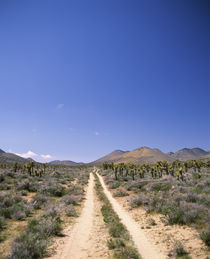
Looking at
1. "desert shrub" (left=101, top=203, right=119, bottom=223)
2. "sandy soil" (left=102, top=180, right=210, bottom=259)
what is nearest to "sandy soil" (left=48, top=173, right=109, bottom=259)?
"desert shrub" (left=101, top=203, right=119, bottom=223)

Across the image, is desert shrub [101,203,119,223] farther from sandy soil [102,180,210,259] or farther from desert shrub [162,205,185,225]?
desert shrub [162,205,185,225]

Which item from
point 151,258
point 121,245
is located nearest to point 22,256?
point 121,245

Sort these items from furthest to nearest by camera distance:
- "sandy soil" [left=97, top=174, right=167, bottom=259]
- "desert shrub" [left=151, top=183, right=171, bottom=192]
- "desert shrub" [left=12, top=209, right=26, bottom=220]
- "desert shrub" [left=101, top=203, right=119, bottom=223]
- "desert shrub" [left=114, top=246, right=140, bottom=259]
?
"desert shrub" [left=151, top=183, right=171, bottom=192], "desert shrub" [left=101, top=203, right=119, bottom=223], "desert shrub" [left=12, top=209, right=26, bottom=220], "sandy soil" [left=97, top=174, right=167, bottom=259], "desert shrub" [left=114, top=246, right=140, bottom=259]

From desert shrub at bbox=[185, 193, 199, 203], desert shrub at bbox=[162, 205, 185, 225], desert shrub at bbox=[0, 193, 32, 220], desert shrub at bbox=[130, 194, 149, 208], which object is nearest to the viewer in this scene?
desert shrub at bbox=[162, 205, 185, 225]

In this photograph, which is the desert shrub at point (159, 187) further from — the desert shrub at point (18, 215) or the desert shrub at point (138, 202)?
the desert shrub at point (18, 215)

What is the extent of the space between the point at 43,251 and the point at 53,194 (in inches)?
474

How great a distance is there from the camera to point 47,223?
25.9 feet

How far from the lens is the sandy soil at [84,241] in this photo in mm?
5840

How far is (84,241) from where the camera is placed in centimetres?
702

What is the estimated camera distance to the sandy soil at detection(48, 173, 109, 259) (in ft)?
19.2

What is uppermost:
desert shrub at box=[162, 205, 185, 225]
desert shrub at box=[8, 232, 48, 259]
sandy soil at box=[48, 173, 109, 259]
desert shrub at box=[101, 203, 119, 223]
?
desert shrub at box=[8, 232, 48, 259]

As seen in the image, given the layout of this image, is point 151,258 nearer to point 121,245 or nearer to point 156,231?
point 121,245

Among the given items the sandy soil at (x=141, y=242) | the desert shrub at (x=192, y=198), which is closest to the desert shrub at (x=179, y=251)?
the sandy soil at (x=141, y=242)

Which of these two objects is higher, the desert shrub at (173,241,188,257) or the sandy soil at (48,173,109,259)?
the desert shrub at (173,241,188,257)
